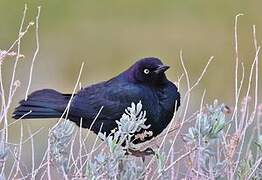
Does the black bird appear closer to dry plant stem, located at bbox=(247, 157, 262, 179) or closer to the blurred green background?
dry plant stem, located at bbox=(247, 157, 262, 179)

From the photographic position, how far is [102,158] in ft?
11.8

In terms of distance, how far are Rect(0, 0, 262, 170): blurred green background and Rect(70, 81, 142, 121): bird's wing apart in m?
4.93

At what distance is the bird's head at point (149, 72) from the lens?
528cm

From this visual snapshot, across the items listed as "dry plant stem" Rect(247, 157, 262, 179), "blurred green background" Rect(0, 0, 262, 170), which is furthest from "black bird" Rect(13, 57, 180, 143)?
"blurred green background" Rect(0, 0, 262, 170)

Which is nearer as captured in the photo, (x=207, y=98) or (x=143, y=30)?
(x=207, y=98)

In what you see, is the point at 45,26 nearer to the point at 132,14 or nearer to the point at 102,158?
the point at 132,14

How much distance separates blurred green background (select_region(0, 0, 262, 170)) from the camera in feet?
36.4

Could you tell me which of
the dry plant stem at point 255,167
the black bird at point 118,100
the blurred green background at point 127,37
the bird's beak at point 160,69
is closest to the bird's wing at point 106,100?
the black bird at point 118,100

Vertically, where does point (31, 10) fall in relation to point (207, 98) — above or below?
above

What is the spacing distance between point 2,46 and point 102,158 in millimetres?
7804

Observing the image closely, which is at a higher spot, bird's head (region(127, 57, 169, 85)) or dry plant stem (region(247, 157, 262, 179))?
bird's head (region(127, 57, 169, 85))

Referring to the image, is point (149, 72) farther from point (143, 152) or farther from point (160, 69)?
point (143, 152)

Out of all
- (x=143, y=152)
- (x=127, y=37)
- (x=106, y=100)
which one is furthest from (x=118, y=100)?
(x=127, y=37)

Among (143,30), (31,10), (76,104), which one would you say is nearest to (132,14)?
(143,30)
